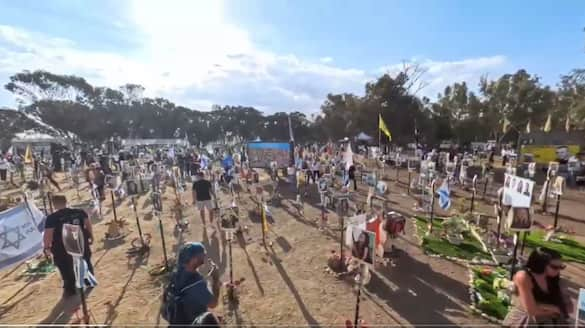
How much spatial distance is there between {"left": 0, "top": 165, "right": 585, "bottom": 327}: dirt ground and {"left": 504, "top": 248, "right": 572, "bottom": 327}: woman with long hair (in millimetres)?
1613

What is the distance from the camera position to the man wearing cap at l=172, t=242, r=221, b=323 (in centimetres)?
287

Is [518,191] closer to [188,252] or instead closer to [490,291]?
[490,291]

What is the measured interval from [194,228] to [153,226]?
1480mm

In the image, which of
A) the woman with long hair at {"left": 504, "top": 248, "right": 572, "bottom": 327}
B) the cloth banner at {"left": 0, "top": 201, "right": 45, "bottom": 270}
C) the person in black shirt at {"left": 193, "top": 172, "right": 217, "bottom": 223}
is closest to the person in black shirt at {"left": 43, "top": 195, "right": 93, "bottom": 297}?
the cloth banner at {"left": 0, "top": 201, "right": 45, "bottom": 270}

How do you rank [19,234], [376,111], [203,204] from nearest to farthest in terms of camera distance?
[19,234], [203,204], [376,111]

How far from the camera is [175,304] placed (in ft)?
9.50

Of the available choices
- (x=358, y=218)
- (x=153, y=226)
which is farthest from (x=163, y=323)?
(x=153, y=226)

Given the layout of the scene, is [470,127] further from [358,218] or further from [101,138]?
[101,138]

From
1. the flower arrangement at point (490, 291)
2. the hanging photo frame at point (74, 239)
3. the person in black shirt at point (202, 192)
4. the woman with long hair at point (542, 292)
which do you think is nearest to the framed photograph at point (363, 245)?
the woman with long hair at point (542, 292)

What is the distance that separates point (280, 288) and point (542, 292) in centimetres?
403

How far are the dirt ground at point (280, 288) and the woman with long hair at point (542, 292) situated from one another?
5.29 feet

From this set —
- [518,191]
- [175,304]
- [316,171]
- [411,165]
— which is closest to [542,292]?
[518,191]

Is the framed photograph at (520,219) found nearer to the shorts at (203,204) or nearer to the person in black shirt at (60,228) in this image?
the person in black shirt at (60,228)

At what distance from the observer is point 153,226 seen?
1005cm
